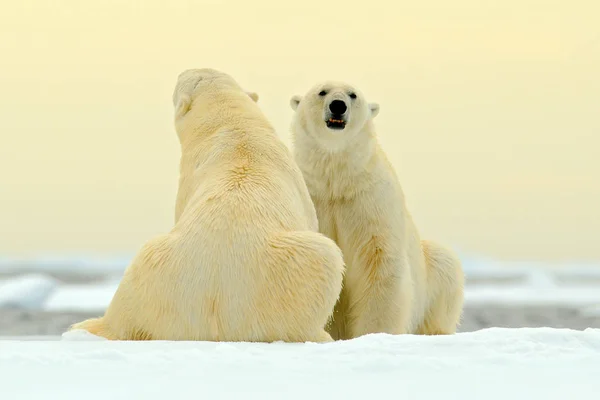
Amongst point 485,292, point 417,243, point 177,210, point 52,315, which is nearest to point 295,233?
point 177,210

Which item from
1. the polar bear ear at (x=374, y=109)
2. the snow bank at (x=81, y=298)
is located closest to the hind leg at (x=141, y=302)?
the polar bear ear at (x=374, y=109)

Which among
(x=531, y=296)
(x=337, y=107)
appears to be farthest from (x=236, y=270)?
(x=531, y=296)

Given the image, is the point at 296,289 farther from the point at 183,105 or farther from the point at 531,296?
the point at 531,296

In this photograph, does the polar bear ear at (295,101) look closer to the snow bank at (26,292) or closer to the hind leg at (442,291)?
the hind leg at (442,291)

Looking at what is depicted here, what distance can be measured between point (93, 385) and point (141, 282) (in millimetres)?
1610

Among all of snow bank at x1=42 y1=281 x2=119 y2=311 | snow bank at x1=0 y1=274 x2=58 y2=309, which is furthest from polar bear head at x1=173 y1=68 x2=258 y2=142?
snow bank at x1=0 y1=274 x2=58 y2=309

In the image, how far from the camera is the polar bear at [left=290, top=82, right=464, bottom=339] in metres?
5.82

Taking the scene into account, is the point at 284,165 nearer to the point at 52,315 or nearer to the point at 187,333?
the point at 187,333

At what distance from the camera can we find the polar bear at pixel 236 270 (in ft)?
13.4

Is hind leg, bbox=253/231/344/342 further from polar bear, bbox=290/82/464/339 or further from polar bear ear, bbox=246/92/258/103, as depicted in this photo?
polar bear ear, bbox=246/92/258/103

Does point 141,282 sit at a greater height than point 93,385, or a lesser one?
greater

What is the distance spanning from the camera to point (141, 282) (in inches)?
171

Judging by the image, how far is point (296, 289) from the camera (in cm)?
414

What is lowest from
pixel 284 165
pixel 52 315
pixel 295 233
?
pixel 52 315
